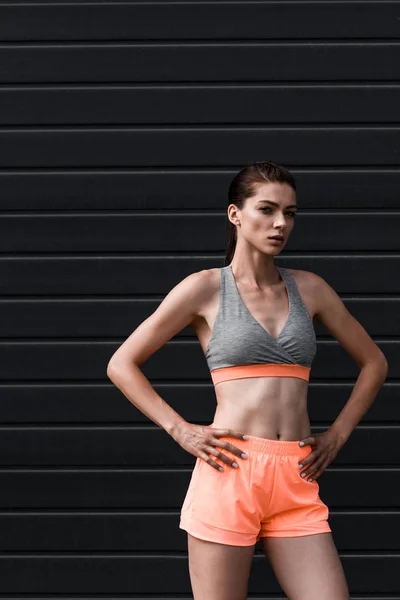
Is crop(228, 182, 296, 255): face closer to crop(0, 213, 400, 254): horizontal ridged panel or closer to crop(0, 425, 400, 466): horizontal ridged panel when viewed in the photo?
crop(0, 213, 400, 254): horizontal ridged panel

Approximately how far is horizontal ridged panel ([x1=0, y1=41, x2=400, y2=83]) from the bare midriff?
1.83 meters

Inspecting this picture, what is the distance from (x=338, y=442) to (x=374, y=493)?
0.97m

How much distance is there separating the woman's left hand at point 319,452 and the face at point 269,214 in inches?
29.3

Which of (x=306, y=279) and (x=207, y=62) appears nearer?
(x=306, y=279)

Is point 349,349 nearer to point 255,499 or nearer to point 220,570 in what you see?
point 255,499

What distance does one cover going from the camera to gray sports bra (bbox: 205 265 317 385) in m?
2.96

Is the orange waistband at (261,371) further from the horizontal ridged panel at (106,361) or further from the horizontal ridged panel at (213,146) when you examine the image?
the horizontal ridged panel at (213,146)

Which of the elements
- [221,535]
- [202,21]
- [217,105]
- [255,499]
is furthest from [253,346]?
[202,21]

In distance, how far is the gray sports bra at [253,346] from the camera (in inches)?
117

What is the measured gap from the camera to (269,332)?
302cm

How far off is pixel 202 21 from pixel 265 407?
7.17 feet

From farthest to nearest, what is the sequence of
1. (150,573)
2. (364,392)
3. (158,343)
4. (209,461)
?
1. (150,573)
2. (364,392)
3. (158,343)
4. (209,461)

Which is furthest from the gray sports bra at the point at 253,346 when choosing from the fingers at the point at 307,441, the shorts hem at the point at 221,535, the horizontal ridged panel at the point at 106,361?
the horizontal ridged panel at the point at 106,361

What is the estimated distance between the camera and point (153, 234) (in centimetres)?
408
